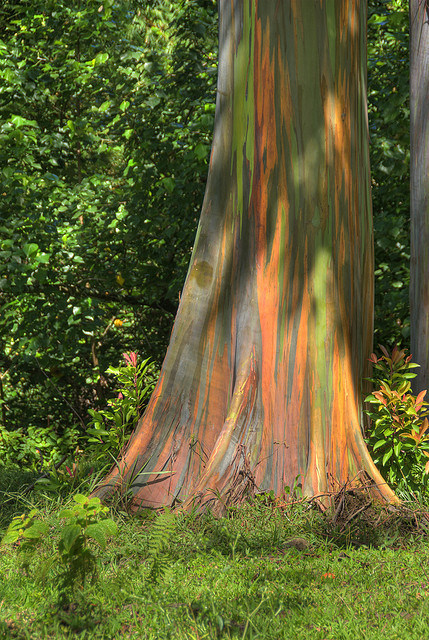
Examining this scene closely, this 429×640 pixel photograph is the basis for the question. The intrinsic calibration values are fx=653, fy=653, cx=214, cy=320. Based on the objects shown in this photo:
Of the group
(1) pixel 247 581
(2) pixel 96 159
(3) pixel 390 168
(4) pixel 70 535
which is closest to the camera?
(4) pixel 70 535

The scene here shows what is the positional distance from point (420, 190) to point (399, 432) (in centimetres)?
202

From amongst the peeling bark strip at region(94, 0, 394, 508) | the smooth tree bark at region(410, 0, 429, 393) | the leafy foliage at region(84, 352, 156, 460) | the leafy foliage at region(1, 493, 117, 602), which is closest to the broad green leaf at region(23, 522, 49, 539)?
the leafy foliage at region(1, 493, 117, 602)

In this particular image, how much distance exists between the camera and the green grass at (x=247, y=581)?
8.60ft

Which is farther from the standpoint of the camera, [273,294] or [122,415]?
[122,415]

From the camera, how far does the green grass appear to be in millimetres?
2621

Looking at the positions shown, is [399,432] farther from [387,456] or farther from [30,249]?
[30,249]

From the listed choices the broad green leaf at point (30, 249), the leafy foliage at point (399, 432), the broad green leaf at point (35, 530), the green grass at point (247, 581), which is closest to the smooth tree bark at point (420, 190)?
the leafy foliage at point (399, 432)

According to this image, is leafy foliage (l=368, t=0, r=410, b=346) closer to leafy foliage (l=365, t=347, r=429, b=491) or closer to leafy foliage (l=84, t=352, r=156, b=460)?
leafy foliage (l=365, t=347, r=429, b=491)

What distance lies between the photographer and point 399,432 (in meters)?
4.30

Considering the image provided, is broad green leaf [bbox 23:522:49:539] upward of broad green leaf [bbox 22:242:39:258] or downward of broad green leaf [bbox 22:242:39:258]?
downward

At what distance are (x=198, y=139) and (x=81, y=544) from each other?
502 cm

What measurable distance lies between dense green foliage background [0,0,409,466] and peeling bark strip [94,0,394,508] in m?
1.90

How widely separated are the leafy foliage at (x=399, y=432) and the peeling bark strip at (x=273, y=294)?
0.18 metres

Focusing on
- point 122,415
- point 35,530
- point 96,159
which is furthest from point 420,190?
point 96,159
